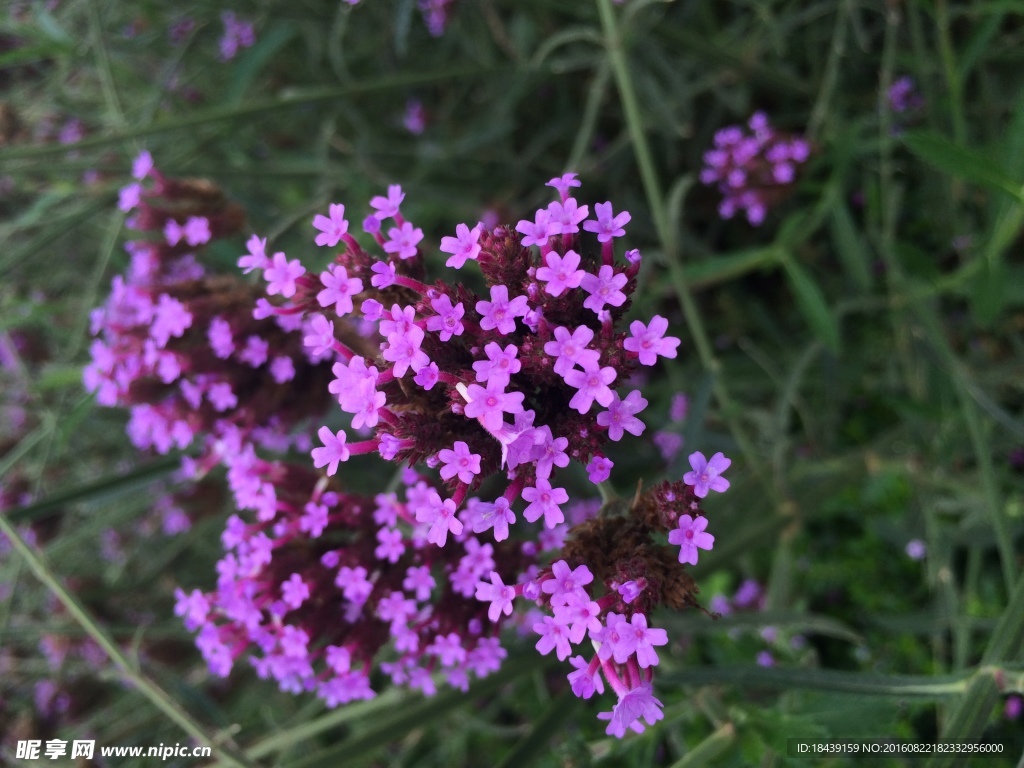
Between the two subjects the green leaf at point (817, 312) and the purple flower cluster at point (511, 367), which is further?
the green leaf at point (817, 312)

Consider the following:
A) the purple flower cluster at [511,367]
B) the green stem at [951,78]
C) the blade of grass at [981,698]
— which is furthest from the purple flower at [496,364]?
the green stem at [951,78]

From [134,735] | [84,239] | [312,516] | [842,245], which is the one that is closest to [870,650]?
[842,245]

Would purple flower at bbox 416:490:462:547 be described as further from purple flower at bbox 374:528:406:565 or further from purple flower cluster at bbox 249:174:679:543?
purple flower at bbox 374:528:406:565

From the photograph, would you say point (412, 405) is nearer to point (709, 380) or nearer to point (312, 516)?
point (312, 516)

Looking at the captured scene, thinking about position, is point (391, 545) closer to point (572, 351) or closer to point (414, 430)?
point (414, 430)

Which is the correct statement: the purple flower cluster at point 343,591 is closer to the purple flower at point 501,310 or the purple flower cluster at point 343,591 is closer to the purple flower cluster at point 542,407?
the purple flower cluster at point 542,407
